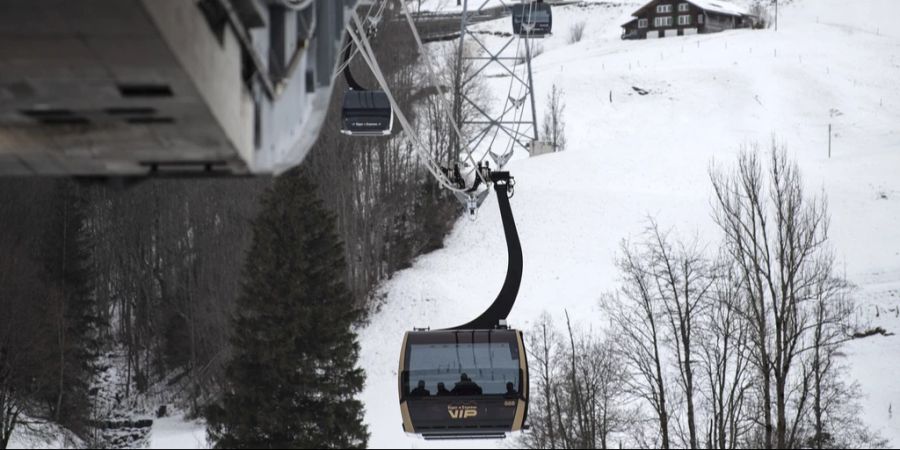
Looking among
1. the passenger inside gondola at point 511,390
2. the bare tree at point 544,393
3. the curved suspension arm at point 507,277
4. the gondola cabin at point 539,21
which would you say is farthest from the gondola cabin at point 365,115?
the gondola cabin at point 539,21

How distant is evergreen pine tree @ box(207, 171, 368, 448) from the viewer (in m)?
30.1

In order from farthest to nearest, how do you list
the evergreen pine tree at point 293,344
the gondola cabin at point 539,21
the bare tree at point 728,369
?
1. the gondola cabin at point 539,21
2. the evergreen pine tree at point 293,344
3. the bare tree at point 728,369

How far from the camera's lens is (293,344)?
30.7m

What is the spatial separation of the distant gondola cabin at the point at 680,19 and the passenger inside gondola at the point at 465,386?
75696 mm

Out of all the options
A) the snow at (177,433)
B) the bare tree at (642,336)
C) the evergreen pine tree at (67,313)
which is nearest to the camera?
the bare tree at (642,336)

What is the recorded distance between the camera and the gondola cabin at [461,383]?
16.8 meters

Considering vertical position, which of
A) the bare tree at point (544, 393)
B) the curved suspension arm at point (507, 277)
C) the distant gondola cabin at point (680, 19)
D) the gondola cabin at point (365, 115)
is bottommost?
the bare tree at point (544, 393)

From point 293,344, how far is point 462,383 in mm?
14604

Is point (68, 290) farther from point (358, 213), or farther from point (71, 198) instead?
point (358, 213)

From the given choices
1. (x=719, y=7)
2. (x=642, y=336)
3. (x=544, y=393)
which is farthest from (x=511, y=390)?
(x=719, y=7)

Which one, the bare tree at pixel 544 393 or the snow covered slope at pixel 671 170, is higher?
the snow covered slope at pixel 671 170

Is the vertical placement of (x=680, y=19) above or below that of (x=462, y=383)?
above

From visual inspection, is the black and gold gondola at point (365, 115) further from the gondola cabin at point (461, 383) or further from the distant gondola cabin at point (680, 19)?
the distant gondola cabin at point (680, 19)

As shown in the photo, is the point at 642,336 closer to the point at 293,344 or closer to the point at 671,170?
the point at 293,344
